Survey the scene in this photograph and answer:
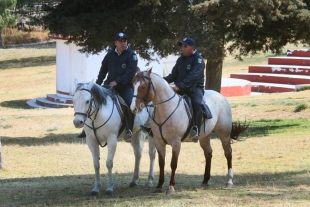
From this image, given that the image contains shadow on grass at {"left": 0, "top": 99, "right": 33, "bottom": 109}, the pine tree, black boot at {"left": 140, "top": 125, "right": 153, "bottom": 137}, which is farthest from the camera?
shadow on grass at {"left": 0, "top": 99, "right": 33, "bottom": 109}

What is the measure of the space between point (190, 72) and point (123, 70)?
1.30 metres

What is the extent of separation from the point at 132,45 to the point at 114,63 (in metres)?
8.57

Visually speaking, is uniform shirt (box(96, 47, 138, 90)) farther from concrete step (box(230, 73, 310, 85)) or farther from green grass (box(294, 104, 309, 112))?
concrete step (box(230, 73, 310, 85))

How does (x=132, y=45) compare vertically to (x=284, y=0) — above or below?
below

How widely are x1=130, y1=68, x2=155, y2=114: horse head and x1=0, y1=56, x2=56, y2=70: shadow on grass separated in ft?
132

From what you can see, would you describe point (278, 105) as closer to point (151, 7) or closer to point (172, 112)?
point (151, 7)

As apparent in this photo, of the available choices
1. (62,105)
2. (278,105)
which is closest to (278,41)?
(278,105)

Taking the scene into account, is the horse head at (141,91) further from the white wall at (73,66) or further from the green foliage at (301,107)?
the white wall at (73,66)

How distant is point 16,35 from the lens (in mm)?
61281

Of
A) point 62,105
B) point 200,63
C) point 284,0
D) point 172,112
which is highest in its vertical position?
point 284,0

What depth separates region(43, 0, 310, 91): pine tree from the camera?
17.7 meters

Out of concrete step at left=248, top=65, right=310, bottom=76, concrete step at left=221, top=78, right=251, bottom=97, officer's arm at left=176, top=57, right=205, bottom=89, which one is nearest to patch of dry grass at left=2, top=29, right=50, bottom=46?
concrete step at left=248, top=65, right=310, bottom=76

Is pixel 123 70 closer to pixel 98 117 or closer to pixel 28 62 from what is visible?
pixel 98 117

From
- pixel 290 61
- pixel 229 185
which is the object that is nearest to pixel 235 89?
pixel 290 61
